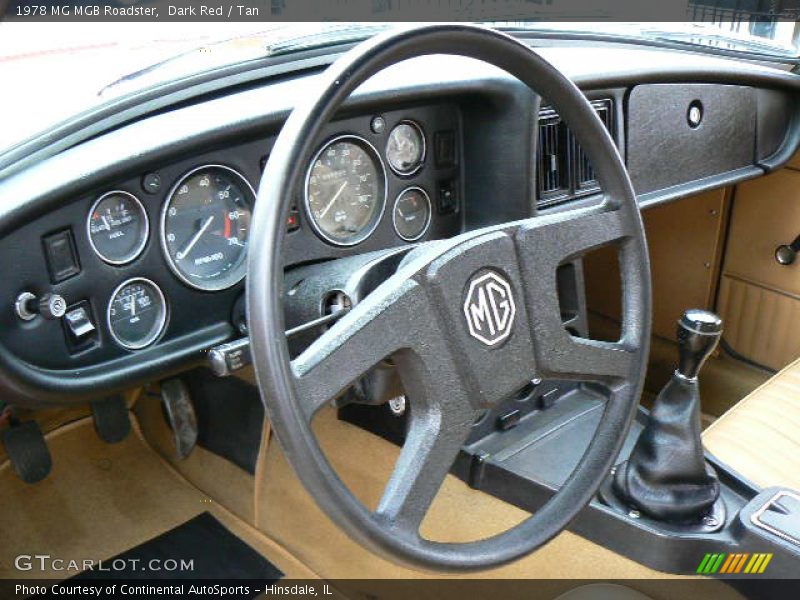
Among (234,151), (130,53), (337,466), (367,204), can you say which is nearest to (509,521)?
(337,466)

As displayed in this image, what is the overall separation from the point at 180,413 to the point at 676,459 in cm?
137

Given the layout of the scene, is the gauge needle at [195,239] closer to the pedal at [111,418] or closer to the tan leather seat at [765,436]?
the pedal at [111,418]

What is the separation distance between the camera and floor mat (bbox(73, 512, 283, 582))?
7.01ft

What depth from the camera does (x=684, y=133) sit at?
85.7 inches

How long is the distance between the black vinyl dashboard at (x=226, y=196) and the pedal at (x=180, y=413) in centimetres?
82

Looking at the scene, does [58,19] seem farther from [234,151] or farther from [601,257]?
[601,257]

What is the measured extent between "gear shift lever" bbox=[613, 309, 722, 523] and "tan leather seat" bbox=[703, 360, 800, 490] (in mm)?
196

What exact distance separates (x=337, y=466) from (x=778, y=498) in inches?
36.4

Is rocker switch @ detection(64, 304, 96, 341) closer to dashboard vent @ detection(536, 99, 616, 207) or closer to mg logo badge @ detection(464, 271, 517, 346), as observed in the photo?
mg logo badge @ detection(464, 271, 517, 346)

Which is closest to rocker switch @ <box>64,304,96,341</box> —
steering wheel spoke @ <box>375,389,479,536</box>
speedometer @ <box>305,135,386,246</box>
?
speedometer @ <box>305,135,386,246</box>

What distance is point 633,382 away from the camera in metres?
1.37

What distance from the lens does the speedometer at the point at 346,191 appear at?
1.59m

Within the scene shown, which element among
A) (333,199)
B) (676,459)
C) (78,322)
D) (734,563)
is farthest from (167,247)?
(734,563)

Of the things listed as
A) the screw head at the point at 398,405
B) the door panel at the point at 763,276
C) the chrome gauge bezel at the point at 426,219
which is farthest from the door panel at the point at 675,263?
the screw head at the point at 398,405
